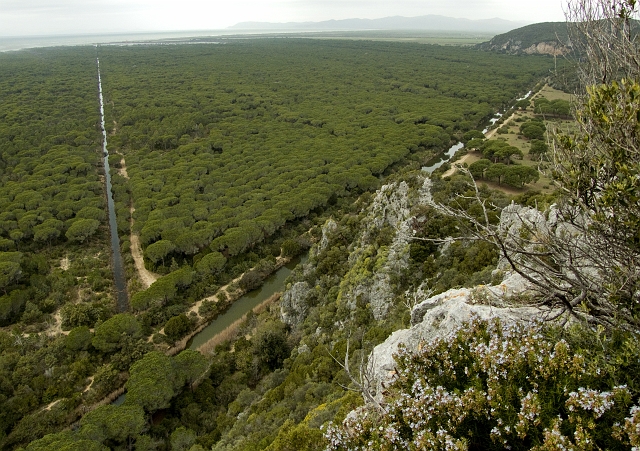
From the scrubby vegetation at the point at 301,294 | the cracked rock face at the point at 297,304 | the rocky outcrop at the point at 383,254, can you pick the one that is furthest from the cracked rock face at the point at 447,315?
the cracked rock face at the point at 297,304

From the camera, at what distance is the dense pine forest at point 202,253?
17891 mm

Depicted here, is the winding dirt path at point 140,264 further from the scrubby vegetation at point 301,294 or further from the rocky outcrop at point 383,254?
the rocky outcrop at point 383,254

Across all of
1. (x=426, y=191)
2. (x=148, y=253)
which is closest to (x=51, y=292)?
(x=148, y=253)

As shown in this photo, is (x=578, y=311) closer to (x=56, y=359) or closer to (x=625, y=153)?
(x=625, y=153)

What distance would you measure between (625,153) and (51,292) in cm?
3525

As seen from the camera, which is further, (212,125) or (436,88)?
(436,88)

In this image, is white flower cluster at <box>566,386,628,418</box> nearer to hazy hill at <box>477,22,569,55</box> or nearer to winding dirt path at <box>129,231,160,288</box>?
winding dirt path at <box>129,231,160,288</box>

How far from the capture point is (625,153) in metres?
4.84

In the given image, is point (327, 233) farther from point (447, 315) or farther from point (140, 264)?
point (447, 315)

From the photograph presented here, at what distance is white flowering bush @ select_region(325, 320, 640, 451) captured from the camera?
453 cm

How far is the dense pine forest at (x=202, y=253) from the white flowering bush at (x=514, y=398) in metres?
1.69

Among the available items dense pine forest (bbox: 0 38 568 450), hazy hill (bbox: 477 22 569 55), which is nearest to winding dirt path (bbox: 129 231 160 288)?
dense pine forest (bbox: 0 38 568 450)

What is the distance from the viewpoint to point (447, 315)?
865 centimetres

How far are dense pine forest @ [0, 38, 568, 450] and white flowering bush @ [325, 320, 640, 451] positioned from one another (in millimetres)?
1693
